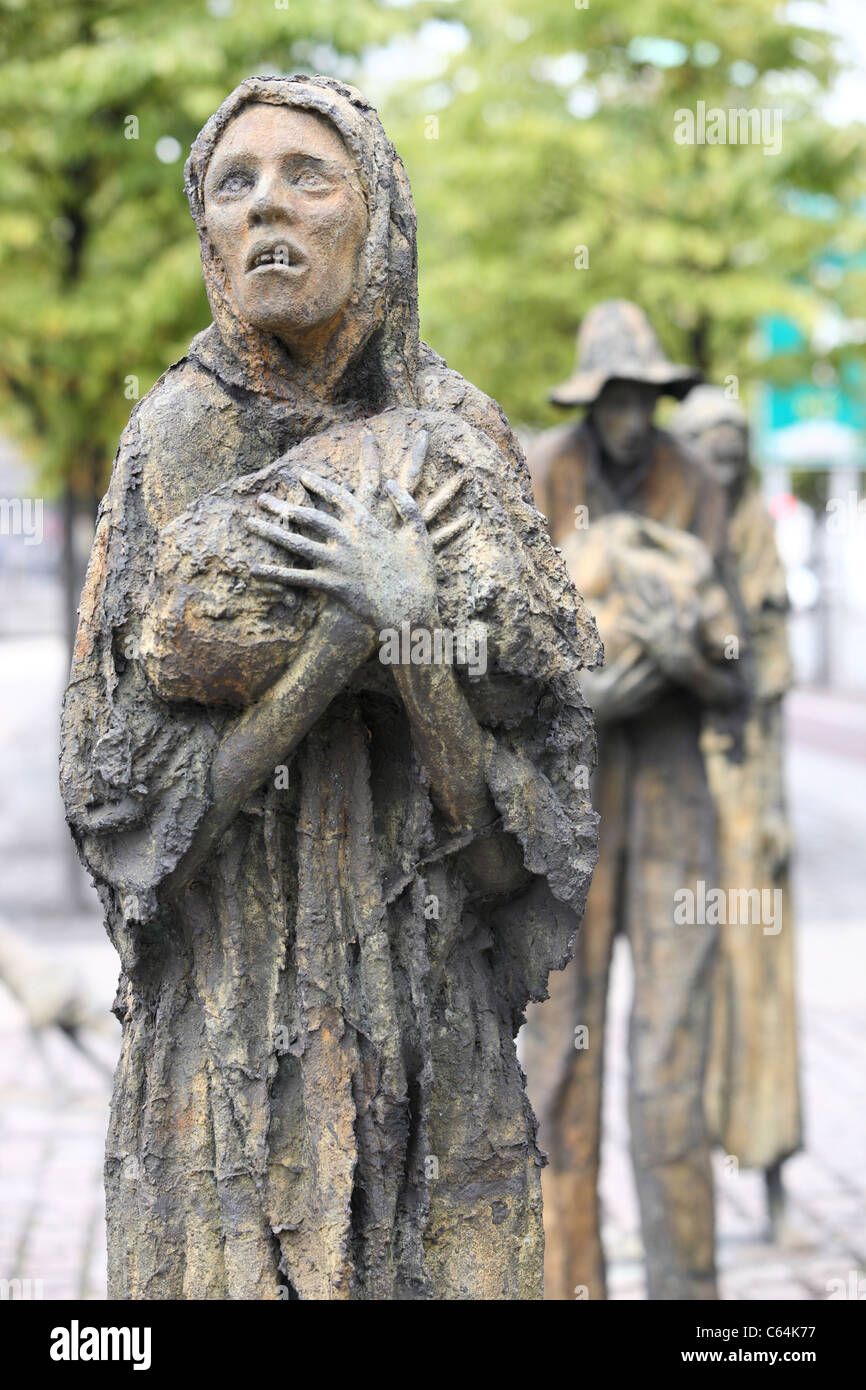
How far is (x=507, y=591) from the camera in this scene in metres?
2.59

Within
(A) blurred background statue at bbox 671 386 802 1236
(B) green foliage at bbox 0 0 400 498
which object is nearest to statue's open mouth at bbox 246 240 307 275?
(A) blurred background statue at bbox 671 386 802 1236

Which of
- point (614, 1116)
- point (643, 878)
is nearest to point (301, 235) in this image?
point (643, 878)

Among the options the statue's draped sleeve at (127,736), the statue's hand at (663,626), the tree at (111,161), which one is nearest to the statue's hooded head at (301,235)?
the statue's draped sleeve at (127,736)

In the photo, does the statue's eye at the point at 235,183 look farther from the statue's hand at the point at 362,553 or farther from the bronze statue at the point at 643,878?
the bronze statue at the point at 643,878

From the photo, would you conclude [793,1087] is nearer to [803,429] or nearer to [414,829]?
[414,829]

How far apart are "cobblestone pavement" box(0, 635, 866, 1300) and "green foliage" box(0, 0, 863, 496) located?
3452mm

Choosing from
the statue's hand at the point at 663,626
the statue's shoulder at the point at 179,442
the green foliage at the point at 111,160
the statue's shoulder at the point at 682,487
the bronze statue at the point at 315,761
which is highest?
the green foliage at the point at 111,160

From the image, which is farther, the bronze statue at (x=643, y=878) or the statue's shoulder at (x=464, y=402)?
the bronze statue at (x=643, y=878)

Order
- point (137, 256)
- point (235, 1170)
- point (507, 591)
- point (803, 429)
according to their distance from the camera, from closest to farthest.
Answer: point (507, 591), point (235, 1170), point (137, 256), point (803, 429)

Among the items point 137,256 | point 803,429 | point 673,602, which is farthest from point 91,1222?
point 803,429

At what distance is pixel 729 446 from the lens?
6.91 m

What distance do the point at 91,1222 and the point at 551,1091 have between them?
243 centimetres

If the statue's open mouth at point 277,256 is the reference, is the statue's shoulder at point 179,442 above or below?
below

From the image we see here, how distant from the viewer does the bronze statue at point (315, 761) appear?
2.57 m
